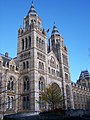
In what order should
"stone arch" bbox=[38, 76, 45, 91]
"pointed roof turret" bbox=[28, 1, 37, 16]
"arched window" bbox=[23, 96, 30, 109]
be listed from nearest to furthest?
1. "arched window" bbox=[23, 96, 30, 109]
2. "stone arch" bbox=[38, 76, 45, 91]
3. "pointed roof turret" bbox=[28, 1, 37, 16]

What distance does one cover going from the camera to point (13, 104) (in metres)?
52.1

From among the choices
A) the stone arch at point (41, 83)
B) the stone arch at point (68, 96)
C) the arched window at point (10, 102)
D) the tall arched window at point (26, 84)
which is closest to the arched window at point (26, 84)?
the tall arched window at point (26, 84)

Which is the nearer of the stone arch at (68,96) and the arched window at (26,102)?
the arched window at (26,102)

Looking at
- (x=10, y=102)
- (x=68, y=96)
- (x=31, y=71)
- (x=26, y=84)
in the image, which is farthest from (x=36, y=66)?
(x=68, y=96)

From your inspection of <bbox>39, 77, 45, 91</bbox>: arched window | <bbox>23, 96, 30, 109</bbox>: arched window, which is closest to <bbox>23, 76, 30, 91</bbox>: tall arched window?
<bbox>23, 96, 30, 109</bbox>: arched window

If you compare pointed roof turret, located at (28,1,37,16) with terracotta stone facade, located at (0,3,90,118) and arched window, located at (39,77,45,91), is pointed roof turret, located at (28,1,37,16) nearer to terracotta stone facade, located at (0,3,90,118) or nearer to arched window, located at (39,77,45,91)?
terracotta stone facade, located at (0,3,90,118)

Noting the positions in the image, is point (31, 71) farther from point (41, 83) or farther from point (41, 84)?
point (41, 84)

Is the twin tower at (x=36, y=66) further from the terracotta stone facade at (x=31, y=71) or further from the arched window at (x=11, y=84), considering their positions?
the arched window at (x=11, y=84)

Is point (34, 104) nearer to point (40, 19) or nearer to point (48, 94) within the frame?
point (48, 94)

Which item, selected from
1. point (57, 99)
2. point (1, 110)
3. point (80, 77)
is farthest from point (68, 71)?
point (80, 77)

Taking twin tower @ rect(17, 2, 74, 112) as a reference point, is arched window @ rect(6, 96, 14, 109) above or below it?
below

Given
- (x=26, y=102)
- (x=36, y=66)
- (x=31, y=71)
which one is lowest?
(x=26, y=102)

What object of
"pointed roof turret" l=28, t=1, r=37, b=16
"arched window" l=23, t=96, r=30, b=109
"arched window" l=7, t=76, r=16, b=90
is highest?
"pointed roof turret" l=28, t=1, r=37, b=16

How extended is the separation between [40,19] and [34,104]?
29.8 m
